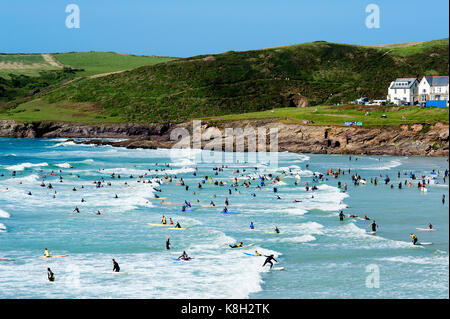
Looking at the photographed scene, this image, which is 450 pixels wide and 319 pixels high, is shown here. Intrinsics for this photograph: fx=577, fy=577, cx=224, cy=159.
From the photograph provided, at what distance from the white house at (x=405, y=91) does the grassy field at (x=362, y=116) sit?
65.6 ft

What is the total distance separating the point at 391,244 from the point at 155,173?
57.8m

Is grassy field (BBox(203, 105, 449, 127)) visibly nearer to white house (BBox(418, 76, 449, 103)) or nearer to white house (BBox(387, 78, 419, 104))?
white house (BBox(418, 76, 449, 103))

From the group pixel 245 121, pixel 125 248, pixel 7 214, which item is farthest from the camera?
pixel 245 121

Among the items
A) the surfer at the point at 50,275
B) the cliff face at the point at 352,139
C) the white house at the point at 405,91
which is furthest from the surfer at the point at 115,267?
the white house at the point at 405,91

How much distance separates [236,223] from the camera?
59.5 meters

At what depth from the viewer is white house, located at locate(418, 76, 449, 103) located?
6260 inches

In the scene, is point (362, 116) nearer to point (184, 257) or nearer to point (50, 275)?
point (184, 257)

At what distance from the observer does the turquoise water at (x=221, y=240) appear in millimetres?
39562

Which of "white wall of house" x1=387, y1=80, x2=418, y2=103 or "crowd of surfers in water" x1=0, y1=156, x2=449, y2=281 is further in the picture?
"white wall of house" x1=387, y1=80, x2=418, y2=103

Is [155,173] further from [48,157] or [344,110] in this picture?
[344,110]

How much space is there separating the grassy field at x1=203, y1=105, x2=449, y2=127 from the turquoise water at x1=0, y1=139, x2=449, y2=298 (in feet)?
119

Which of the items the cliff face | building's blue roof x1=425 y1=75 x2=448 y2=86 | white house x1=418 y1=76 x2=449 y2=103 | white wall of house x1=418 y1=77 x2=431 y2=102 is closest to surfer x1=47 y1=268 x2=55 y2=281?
the cliff face

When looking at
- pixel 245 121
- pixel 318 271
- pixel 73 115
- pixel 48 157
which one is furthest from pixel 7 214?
pixel 73 115

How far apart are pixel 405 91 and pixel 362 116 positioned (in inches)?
1315
